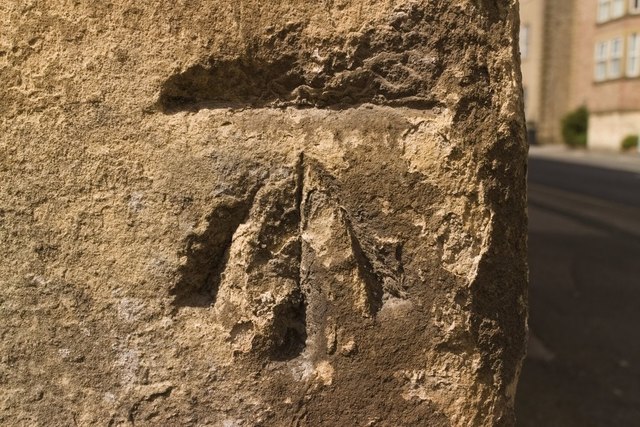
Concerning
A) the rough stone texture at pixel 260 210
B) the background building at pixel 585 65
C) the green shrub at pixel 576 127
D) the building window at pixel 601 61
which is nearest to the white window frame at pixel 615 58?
the background building at pixel 585 65

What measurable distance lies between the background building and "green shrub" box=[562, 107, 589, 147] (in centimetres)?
36

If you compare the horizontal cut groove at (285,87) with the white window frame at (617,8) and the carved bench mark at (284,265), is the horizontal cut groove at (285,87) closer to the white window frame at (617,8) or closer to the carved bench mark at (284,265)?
the carved bench mark at (284,265)

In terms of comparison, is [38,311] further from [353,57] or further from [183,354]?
[353,57]

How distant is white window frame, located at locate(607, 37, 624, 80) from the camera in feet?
53.5

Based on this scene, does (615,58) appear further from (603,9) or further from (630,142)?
(630,142)

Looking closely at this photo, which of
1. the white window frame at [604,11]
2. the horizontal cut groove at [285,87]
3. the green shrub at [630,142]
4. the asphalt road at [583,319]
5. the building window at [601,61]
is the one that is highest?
the white window frame at [604,11]

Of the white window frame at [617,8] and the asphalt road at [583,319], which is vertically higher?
the white window frame at [617,8]

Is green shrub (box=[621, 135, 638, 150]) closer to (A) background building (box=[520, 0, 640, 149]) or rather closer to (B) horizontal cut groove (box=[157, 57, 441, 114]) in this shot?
(A) background building (box=[520, 0, 640, 149])

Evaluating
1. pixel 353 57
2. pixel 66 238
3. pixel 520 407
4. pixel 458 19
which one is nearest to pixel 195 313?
pixel 66 238

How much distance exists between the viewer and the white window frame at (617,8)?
16.3 m

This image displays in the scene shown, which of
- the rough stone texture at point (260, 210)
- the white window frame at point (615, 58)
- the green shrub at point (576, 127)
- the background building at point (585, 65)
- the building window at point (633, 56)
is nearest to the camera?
the rough stone texture at point (260, 210)

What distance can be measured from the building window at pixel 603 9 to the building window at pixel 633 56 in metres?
1.23

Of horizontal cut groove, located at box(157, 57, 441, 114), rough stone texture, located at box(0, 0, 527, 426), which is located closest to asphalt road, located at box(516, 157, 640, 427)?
rough stone texture, located at box(0, 0, 527, 426)

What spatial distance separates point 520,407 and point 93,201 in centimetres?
184
